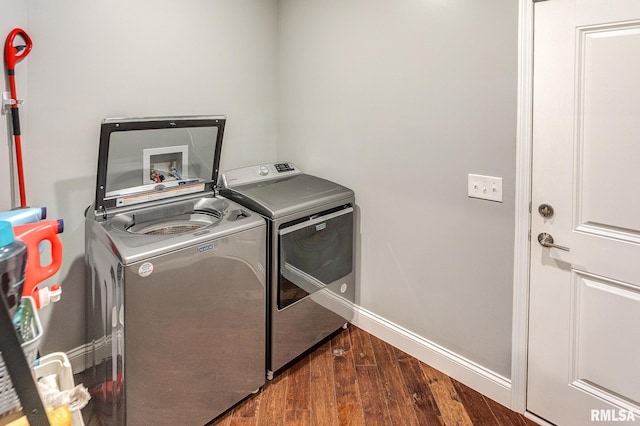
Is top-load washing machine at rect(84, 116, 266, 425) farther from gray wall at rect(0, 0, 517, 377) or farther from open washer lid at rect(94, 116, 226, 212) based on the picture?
gray wall at rect(0, 0, 517, 377)

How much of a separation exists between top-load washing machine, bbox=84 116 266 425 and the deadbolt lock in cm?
126

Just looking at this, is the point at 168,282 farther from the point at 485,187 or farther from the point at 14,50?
the point at 485,187

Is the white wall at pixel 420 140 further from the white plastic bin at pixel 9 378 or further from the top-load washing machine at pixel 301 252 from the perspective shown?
the white plastic bin at pixel 9 378

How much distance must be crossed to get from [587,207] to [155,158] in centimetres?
197

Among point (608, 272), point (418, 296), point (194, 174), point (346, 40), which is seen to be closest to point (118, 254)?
point (194, 174)

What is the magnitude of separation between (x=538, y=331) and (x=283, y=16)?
2432mm

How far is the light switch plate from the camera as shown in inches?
74.9

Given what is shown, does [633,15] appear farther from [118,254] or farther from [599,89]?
[118,254]

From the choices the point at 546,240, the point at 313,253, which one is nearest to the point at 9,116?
the point at 313,253

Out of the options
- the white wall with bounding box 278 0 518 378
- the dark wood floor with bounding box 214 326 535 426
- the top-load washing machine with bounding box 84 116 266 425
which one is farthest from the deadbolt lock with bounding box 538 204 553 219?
the top-load washing machine with bounding box 84 116 266 425

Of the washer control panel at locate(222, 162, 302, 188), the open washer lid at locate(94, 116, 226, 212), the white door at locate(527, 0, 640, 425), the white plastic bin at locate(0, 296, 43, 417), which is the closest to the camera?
the white plastic bin at locate(0, 296, 43, 417)

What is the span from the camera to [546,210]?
1758 mm

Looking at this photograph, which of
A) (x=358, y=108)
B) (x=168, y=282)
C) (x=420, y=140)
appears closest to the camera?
(x=168, y=282)

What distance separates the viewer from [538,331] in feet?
6.09
